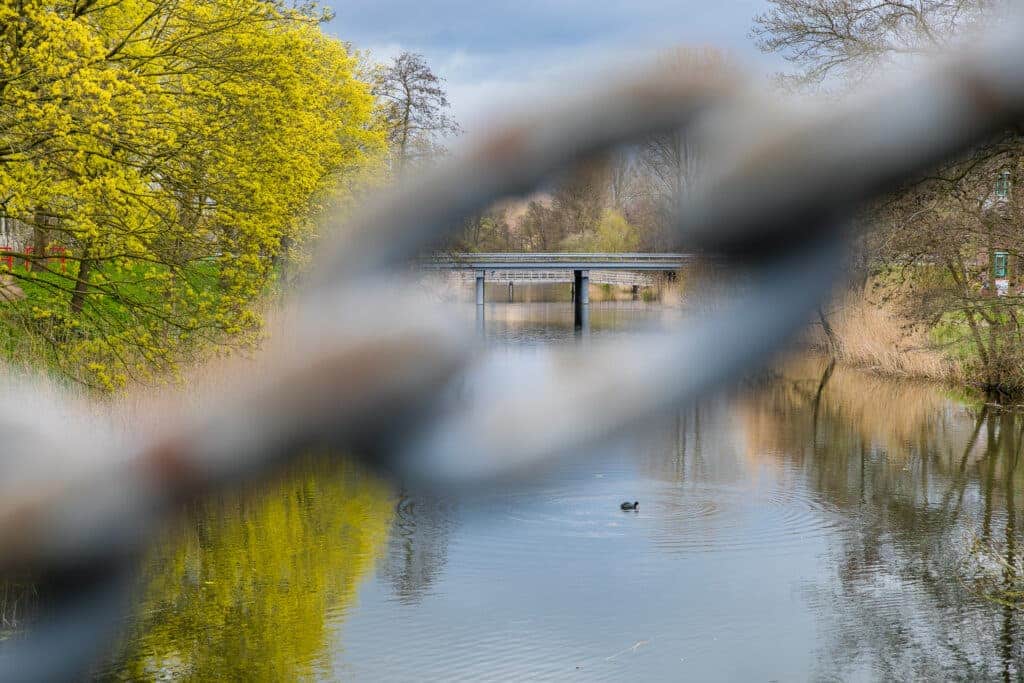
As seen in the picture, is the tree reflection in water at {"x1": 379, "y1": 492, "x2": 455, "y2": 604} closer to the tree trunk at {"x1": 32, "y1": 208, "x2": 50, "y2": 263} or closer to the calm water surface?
the calm water surface

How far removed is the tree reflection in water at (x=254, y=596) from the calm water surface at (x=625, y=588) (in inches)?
0.8

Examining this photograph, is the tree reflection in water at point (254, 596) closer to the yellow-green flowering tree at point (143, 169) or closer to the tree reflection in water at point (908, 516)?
the yellow-green flowering tree at point (143, 169)

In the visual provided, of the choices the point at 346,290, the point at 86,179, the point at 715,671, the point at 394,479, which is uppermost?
the point at 86,179

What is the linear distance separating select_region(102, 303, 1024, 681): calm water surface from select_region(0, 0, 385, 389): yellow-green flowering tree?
213 centimetres

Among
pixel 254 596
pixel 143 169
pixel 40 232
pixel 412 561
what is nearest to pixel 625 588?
pixel 412 561

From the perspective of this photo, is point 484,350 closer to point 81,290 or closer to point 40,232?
point 81,290

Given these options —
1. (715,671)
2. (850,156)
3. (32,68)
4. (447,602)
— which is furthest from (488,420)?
(32,68)

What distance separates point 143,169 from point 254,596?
14.6 ft

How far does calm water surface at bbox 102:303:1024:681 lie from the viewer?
27.4ft

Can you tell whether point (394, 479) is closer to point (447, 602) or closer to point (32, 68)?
point (447, 602)

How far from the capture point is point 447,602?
374 inches

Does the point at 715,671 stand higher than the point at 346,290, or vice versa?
the point at 346,290

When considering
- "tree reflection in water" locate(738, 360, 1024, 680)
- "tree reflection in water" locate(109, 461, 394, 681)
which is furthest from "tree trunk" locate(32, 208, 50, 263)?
"tree reflection in water" locate(738, 360, 1024, 680)

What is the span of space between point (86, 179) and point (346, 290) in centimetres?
1035
